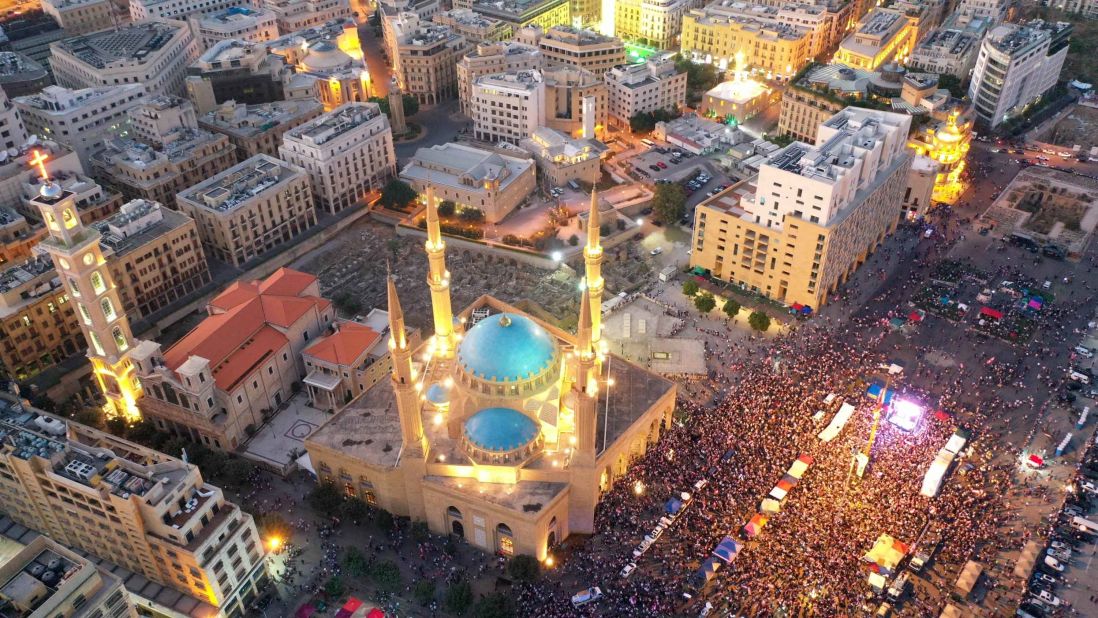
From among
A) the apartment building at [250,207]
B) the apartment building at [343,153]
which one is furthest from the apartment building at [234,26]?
the apartment building at [250,207]

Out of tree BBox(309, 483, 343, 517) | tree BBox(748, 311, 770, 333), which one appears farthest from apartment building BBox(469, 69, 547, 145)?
tree BBox(309, 483, 343, 517)

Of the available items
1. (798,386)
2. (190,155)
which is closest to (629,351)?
(798,386)

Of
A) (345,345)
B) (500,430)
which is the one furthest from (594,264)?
(345,345)

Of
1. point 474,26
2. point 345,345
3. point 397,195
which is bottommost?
point 397,195

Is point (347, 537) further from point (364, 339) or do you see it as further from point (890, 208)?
point (890, 208)

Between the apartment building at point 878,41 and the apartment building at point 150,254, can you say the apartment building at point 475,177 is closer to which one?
the apartment building at point 150,254

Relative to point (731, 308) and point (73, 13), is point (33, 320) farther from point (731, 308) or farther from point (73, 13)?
point (73, 13)
